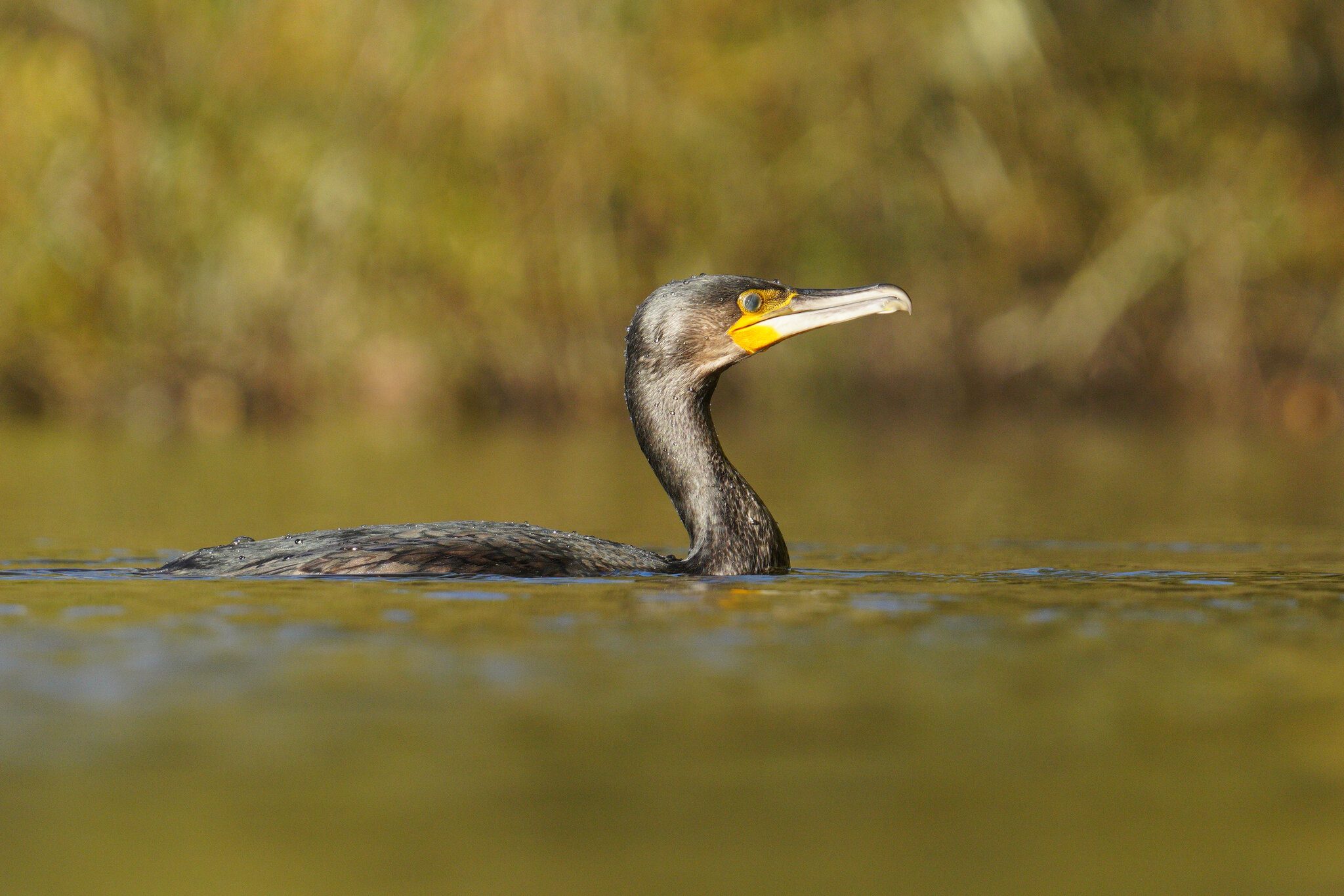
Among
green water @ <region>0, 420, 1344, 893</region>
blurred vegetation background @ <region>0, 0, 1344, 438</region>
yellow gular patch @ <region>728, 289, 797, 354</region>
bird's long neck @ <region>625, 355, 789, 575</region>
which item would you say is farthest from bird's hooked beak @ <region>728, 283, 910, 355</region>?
blurred vegetation background @ <region>0, 0, 1344, 438</region>

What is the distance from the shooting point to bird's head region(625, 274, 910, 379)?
7766 millimetres

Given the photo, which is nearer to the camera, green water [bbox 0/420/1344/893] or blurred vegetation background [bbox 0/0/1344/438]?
green water [bbox 0/420/1344/893]

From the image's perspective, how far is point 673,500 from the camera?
7707 mm

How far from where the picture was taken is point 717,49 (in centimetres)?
1791

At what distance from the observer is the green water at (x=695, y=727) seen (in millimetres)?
3246

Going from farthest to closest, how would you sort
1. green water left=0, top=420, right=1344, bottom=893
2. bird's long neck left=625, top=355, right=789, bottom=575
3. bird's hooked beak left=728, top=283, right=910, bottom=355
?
1. bird's hooked beak left=728, top=283, right=910, bottom=355
2. bird's long neck left=625, top=355, right=789, bottom=575
3. green water left=0, top=420, right=1344, bottom=893

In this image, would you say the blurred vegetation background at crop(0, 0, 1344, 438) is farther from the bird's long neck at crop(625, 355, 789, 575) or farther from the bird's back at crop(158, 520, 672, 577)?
the bird's back at crop(158, 520, 672, 577)

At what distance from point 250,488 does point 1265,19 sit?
419 inches

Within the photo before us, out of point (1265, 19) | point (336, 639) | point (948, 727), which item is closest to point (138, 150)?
point (1265, 19)

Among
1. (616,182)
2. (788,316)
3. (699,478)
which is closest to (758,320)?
(788,316)

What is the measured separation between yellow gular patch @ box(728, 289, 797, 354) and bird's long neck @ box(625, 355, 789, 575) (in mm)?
190

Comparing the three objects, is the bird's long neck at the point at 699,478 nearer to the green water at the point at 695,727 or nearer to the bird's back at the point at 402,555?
the green water at the point at 695,727

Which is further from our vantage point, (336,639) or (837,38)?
(837,38)

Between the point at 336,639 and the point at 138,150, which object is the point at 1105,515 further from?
the point at 138,150
